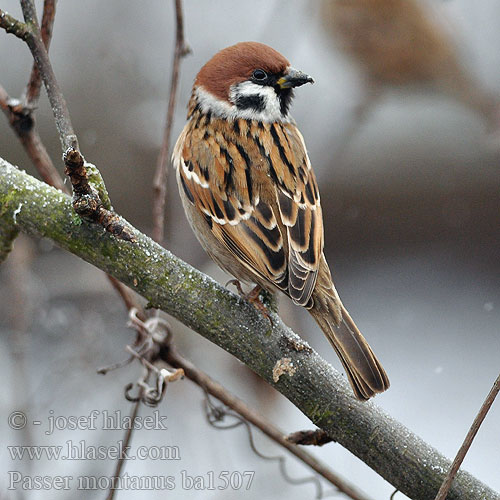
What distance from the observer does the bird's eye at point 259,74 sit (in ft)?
10.1

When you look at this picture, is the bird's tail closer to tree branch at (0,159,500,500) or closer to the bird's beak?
tree branch at (0,159,500,500)

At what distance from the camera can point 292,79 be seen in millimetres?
3047

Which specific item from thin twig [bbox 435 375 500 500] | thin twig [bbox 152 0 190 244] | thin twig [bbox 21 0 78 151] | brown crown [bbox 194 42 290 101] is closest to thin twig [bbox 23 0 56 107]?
thin twig [bbox 21 0 78 151]

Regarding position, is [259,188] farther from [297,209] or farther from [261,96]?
[261,96]

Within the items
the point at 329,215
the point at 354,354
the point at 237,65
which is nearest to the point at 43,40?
the point at 237,65

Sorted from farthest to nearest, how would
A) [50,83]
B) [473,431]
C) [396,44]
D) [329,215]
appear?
[329,215] < [396,44] < [50,83] < [473,431]

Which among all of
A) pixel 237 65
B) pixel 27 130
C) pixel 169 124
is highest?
pixel 237 65

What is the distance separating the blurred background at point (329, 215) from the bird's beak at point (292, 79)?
1.11m

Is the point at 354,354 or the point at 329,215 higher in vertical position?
the point at 329,215

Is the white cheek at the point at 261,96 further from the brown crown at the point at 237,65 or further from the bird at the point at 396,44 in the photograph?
the bird at the point at 396,44

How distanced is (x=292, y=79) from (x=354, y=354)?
1.24 m

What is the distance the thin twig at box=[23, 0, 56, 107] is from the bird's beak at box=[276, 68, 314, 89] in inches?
39.4

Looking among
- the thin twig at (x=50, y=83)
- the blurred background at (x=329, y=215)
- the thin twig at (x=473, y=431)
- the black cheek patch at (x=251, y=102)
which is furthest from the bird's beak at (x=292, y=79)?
the thin twig at (x=473, y=431)

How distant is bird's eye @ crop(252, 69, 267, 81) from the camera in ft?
10.1
